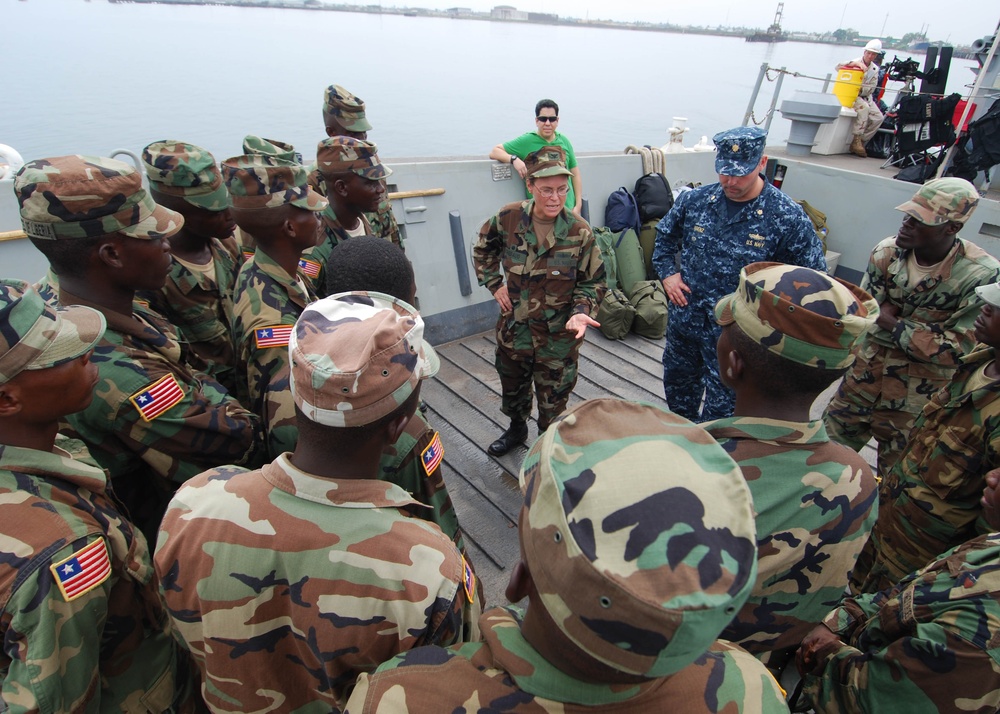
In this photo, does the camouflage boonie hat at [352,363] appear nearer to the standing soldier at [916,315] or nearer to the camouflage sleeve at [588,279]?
the camouflage sleeve at [588,279]

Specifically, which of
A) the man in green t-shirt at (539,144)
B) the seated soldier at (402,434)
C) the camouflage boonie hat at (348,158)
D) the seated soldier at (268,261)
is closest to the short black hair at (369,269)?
the seated soldier at (402,434)

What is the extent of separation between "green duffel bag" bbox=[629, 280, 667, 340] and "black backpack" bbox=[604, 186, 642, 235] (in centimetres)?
78

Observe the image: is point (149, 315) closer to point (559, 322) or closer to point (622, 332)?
point (559, 322)

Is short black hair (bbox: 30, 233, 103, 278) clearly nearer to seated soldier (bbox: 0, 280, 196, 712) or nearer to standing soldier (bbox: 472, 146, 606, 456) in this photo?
seated soldier (bbox: 0, 280, 196, 712)

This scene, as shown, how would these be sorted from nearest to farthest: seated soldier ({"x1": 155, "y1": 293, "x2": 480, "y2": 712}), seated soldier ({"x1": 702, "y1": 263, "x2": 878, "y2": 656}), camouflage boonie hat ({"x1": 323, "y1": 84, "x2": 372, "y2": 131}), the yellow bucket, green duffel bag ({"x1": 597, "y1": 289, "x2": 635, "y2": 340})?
1. seated soldier ({"x1": 155, "y1": 293, "x2": 480, "y2": 712})
2. seated soldier ({"x1": 702, "y1": 263, "x2": 878, "y2": 656})
3. camouflage boonie hat ({"x1": 323, "y1": 84, "x2": 372, "y2": 131})
4. green duffel bag ({"x1": 597, "y1": 289, "x2": 635, "y2": 340})
5. the yellow bucket

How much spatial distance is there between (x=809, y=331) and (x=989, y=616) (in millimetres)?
687

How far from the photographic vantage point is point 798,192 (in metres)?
6.28

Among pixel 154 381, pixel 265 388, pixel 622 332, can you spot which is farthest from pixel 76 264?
pixel 622 332

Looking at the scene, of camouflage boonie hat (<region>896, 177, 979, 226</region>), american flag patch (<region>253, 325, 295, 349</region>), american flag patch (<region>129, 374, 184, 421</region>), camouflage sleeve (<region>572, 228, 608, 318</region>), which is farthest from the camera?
camouflage sleeve (<region>572, 228, 608, 318</region>)

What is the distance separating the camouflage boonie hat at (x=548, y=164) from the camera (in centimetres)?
276

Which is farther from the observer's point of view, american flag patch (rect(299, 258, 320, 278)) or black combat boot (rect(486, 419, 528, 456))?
black combat boot (rect(486, 419, 528, 456))

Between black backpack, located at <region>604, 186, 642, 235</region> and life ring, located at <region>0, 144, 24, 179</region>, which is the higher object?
life ring, located at <region>0, 144, 24, 179</region>

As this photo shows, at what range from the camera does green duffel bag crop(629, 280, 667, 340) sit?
15.4ft

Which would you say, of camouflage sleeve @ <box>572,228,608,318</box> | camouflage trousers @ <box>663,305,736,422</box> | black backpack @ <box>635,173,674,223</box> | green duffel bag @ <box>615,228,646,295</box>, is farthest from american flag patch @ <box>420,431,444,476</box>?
black backpack @ <box>635,173,674,223</box>
